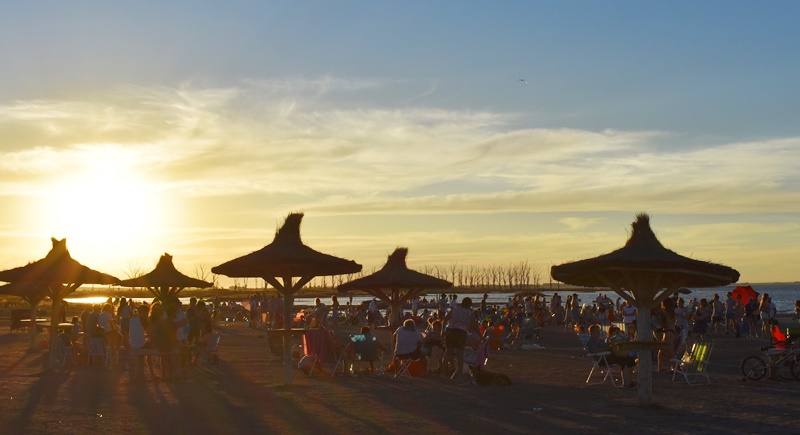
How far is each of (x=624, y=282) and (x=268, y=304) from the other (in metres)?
30.2

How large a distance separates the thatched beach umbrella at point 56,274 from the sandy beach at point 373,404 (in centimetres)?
481

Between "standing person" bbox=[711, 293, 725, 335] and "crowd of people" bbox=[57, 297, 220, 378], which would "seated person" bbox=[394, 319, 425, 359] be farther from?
"standing person" bbox=[711, 293, 725, 335]

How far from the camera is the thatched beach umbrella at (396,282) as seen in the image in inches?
886

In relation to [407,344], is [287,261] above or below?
above

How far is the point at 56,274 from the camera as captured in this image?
1016 inches

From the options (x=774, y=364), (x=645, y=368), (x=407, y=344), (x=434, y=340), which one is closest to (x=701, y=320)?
(x=774, y=364)

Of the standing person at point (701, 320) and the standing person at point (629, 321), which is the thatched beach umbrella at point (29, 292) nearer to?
the standing person at point (629, 321)

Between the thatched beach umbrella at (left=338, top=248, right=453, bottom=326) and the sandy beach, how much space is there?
268 centimetres

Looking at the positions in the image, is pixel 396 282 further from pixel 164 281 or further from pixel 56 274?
pixel 56 274

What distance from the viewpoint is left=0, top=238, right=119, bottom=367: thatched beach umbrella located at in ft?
84.1

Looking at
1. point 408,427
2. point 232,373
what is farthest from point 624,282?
point 232,373

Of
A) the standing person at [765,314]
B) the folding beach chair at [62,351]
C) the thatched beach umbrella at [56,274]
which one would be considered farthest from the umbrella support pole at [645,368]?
the standing person at [765,314]

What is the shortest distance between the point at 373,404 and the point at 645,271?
165 inches

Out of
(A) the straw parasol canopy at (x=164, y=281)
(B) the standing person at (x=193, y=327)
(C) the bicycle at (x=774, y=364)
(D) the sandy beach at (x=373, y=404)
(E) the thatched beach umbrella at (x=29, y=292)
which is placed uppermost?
(A) the straw parasol canopy at (x=164, y=281)
